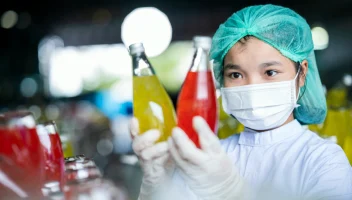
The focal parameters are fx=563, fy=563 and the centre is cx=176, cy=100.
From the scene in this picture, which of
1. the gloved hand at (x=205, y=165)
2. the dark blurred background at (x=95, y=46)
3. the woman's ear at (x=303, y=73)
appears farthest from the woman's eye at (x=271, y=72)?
the dark blurred background at (x=95, y=46)

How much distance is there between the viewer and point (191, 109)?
1017 mm

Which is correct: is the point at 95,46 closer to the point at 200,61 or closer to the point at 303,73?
the point at 303,73

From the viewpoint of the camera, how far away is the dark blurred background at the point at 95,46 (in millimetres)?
10102

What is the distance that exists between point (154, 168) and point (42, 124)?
24 cm

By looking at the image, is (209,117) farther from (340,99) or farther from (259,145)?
(340,99)

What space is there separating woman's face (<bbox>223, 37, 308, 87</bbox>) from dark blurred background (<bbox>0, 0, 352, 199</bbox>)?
7.65 meters

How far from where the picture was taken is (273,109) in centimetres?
145

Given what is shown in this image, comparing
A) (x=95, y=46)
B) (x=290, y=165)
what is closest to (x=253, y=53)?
(x=290, y=165)

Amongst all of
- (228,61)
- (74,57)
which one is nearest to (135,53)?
(228,61)

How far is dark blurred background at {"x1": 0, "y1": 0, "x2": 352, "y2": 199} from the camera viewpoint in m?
10.1

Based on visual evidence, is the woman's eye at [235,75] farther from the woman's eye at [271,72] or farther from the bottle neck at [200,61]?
the bottle neck at [200,61]

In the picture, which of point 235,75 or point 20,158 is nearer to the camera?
point 20,158

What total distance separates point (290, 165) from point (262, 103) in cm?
18

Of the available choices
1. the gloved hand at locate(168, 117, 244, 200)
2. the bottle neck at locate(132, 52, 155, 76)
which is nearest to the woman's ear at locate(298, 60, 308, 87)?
the gloved hand at locate(168, 117, 244, 200)
